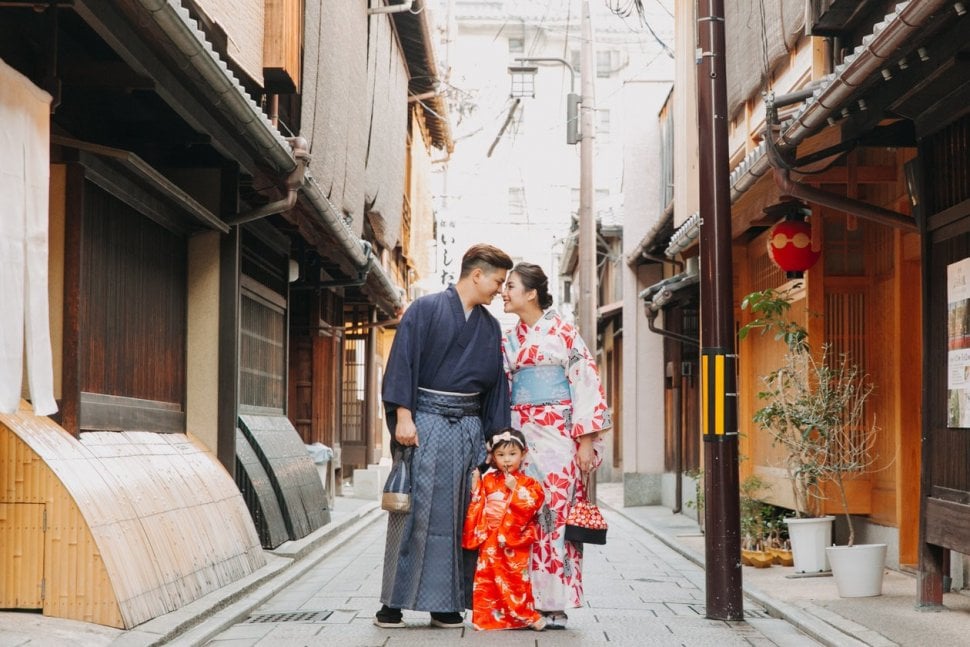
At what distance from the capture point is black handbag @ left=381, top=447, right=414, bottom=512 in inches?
312

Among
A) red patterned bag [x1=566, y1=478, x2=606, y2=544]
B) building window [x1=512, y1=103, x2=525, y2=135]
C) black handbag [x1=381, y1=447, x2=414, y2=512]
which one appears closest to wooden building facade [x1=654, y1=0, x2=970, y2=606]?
red patterned bag [x1=566, y1=478, x2=606, y2=544]

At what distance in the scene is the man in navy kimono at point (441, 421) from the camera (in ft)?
26.0

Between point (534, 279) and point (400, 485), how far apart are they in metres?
1.66

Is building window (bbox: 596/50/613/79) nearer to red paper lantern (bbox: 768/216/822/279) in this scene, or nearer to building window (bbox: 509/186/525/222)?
building window (bbox: 509/186/525/222)

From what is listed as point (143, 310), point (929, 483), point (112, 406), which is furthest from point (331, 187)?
point (929, 483)

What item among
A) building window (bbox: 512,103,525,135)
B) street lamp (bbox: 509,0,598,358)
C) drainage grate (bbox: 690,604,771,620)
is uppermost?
building window (bbox: 512,103,525,135)

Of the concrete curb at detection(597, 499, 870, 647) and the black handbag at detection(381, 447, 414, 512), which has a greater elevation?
the black handbag at detection(381, 447, 414, 512)

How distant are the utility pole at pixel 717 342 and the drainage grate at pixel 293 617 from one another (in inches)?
110

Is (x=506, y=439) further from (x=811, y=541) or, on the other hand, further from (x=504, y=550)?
(x=811, y=541)

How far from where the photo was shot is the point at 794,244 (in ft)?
40.1

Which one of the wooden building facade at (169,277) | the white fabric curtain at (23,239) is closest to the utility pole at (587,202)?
the wooden building facade at (169,277)

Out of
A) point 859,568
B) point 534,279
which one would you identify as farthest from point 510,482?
point 859,568

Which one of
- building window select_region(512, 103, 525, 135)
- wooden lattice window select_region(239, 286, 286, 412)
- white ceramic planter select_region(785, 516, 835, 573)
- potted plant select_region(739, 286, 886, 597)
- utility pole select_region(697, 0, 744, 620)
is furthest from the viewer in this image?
building window select_region(512, 103, 525, 135)

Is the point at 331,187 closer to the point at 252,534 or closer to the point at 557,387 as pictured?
the point at 252,534
